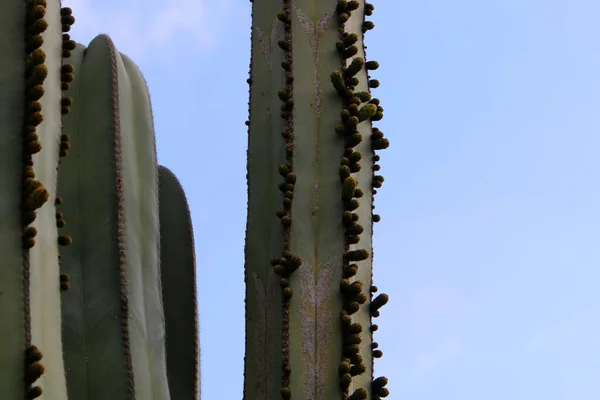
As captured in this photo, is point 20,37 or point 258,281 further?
point 258,281

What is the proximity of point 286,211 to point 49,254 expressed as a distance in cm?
74

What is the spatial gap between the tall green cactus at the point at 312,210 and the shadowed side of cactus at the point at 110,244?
287mm

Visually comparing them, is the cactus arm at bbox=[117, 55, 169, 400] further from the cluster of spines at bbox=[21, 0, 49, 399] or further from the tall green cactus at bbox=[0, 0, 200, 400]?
the cluster of spines at bbox=[21, 0, 49, 399]

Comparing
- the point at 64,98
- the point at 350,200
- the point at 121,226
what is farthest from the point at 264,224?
the point at 64,98

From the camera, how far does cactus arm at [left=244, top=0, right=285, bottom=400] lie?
2789mm

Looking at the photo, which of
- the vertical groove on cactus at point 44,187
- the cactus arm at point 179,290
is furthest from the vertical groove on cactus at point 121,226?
the cactus arm at point 179,290

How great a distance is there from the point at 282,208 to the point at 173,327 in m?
0.64

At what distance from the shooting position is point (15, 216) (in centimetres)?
217

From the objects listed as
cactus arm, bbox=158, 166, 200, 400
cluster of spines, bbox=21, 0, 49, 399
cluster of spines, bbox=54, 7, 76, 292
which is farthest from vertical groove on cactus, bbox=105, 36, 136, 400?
cluster of spines, bbox=21, 0, 49, 399

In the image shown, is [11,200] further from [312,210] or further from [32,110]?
[312,210]

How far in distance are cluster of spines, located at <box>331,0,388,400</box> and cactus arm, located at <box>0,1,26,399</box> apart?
924 millimetres

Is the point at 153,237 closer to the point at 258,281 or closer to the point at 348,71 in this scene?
the point at 258,281

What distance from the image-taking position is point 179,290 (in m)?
3.25

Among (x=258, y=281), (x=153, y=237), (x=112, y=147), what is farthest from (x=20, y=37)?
(x=258, y=281)
